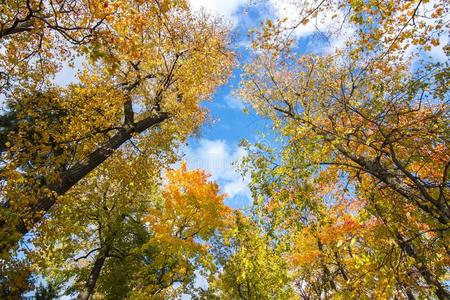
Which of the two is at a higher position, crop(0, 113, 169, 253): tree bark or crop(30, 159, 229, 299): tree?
crop(30, 159, 229, 299): tree

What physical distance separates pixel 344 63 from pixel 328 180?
3.54 metres

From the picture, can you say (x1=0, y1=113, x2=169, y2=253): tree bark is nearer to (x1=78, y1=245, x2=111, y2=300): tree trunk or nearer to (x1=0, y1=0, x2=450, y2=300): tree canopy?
(x1=0, y1=0, x2=450, y2=300): tree canopy

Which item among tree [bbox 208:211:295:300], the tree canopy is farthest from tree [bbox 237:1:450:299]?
tree [bbox 208:211:295:300]

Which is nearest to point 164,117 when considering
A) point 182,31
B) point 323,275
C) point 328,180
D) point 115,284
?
point 182,31

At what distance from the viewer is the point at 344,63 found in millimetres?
9836

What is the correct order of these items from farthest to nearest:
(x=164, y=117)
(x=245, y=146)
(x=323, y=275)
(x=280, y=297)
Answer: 1. (x=323, y=275)
2. (x=280, y=297)
3. (x=164, y=117)
4. (x=245, y=146)

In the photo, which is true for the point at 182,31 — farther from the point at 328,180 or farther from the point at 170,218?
the point at 170,218

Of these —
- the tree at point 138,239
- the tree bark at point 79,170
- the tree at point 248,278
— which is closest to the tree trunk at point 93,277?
the tree at point 138,239

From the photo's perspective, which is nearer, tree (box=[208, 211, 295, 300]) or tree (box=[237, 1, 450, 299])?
tree (box=[237, 1, 450, 299])

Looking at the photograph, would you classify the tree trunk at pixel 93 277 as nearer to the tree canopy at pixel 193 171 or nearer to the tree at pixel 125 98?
the tree canopy at pixel 193 171

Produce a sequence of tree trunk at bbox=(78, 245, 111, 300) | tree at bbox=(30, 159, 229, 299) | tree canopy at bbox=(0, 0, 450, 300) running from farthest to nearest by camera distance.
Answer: tree at bbox=(30, 159, 229, 299), tree trunk at bbox=(78, 245, 111, 300), tree canopy at bbox=(0, 0, 450, 300)

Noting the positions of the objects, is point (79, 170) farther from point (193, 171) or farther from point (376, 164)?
point (193, 171)

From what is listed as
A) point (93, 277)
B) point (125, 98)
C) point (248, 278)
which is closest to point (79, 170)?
point (125, 98)

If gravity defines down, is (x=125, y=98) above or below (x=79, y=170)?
above
